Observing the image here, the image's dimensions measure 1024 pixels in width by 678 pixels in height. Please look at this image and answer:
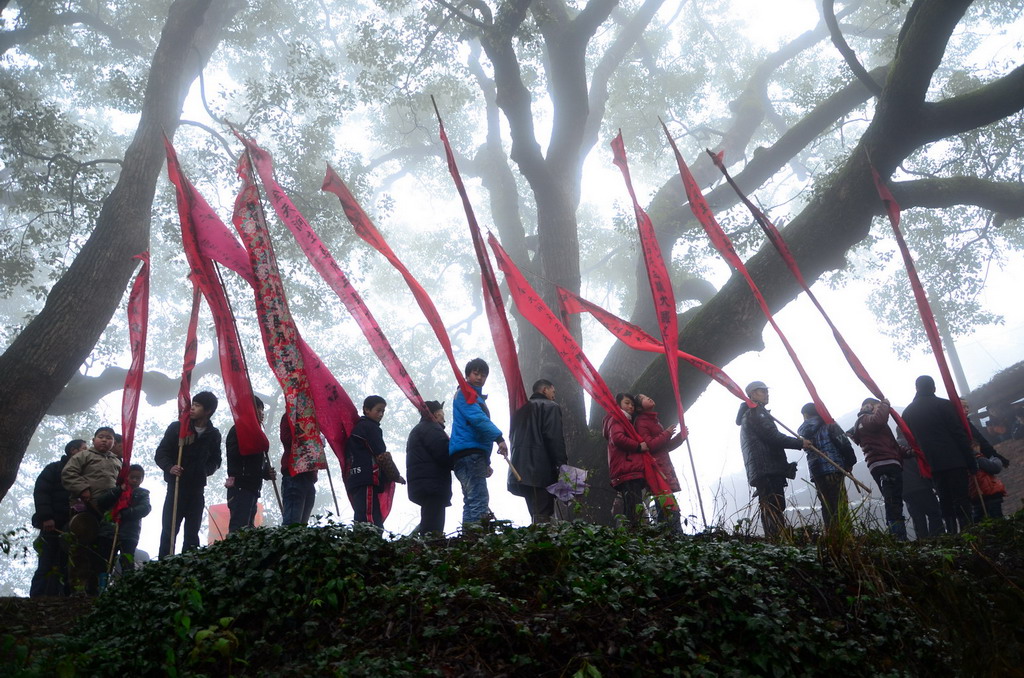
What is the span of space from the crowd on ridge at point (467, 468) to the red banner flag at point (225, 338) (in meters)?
0.15

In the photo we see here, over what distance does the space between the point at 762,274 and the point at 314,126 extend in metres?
10.5

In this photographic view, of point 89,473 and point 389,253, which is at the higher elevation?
point 389,253

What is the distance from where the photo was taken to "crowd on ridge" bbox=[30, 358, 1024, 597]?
5.96 m

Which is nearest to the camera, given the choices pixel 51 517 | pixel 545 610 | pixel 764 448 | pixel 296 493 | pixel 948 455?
pixel 545 610

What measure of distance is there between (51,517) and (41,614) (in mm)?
1938

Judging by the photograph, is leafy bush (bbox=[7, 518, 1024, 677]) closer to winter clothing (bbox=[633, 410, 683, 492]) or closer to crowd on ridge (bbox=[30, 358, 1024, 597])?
crowd on ridge (bbox=[30, 358, 1024, 597])

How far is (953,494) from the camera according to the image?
6.65 meters

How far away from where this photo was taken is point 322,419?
241 inches

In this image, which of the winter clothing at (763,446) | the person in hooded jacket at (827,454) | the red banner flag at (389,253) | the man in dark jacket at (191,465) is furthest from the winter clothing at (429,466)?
the person in hooded jacket at (827,454)

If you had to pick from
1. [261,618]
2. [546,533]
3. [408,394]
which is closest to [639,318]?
[408,394]

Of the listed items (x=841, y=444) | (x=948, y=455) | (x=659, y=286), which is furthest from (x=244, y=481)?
(x=948, y=455)

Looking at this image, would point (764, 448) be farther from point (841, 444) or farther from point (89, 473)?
point (89, 473)

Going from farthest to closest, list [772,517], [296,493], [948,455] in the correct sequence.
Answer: [948,455], [296,493], [772,517]

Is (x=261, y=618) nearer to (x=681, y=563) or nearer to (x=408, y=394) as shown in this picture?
(x=681, y=563)
